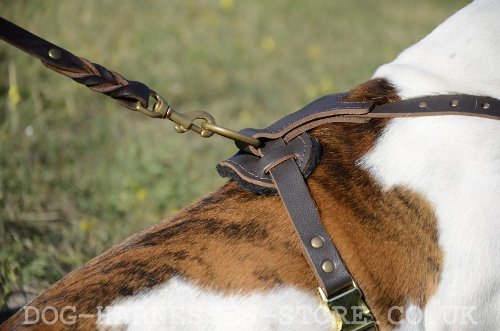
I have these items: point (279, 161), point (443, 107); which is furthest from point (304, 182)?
point (443, 107)

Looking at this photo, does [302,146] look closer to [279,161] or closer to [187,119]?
[279,161]

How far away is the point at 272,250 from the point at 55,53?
872mm

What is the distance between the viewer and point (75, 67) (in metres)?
2.02

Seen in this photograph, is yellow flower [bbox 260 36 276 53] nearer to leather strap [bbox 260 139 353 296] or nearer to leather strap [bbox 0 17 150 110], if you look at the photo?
leather strap [bbox 0 17 150 110]

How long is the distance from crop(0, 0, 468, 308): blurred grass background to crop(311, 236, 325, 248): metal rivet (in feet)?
5.23

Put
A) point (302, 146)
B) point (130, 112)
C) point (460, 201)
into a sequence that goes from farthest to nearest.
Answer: point (130, 112)
point (302, 146)
point (460, 201)

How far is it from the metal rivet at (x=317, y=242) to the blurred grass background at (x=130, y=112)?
1594 mm

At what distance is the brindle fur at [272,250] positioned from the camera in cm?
182

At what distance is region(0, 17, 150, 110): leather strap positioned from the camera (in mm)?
1949

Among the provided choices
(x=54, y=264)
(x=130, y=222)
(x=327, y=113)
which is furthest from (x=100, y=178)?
(x=327, y=113)

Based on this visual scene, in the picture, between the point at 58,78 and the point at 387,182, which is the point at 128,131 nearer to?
the point at 58,78

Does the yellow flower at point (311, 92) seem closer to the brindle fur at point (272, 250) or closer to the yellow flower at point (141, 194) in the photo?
the yellow flower at point (141, 194)

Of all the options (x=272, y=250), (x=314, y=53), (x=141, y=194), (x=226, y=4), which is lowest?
(x=272, y=250)

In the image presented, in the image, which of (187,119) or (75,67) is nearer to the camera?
(75,67)
